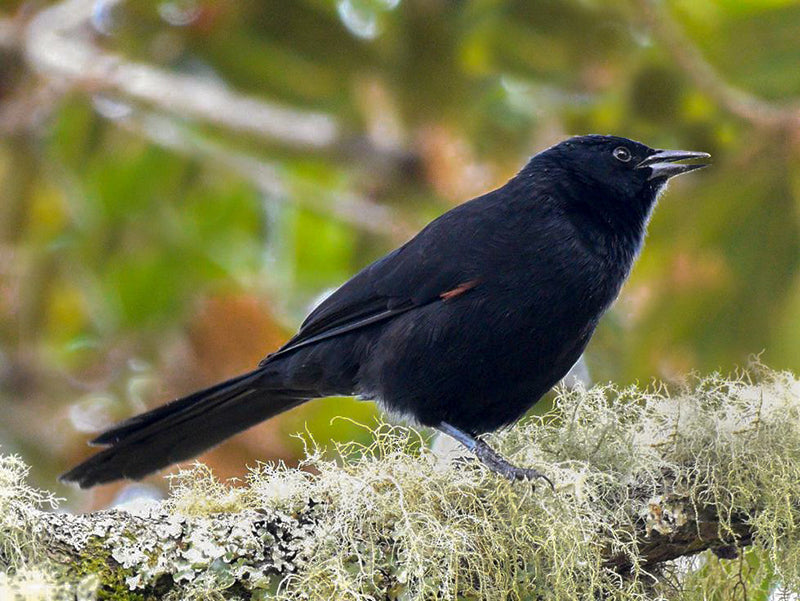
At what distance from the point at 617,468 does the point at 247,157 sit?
12.0ft

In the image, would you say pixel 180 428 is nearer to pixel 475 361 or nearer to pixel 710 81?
pixel 475 361

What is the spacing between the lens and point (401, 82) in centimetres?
551

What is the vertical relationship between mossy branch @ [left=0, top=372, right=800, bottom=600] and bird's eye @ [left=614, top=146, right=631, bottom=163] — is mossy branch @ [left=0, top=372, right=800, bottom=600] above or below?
below

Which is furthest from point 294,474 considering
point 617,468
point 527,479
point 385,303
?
point 385,303

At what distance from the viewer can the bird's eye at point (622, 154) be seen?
4504 mm

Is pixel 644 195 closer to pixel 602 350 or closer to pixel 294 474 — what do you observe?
pixel 602 350

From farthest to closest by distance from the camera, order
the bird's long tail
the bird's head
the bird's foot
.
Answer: the bird's head, the bird's long tail, the bird's foot

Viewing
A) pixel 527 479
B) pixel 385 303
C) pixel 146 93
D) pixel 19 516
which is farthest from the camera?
pixel 146 93

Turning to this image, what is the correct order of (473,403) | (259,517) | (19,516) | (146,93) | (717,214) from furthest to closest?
(146,93)
(717,214)
(473,403)
(259,517)
(19,516)

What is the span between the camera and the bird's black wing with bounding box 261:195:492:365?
4055 millimetres

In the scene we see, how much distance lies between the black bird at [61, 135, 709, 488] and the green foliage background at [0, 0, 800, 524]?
69 cm

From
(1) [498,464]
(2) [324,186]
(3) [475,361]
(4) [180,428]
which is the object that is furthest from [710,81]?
(2) [324,186]

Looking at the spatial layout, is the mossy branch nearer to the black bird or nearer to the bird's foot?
the bird's foot

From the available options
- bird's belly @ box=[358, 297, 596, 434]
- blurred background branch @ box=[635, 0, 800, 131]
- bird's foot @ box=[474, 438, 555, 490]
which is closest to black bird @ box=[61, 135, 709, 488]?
bird's belly @ box=[358, 297, 596, 434]
